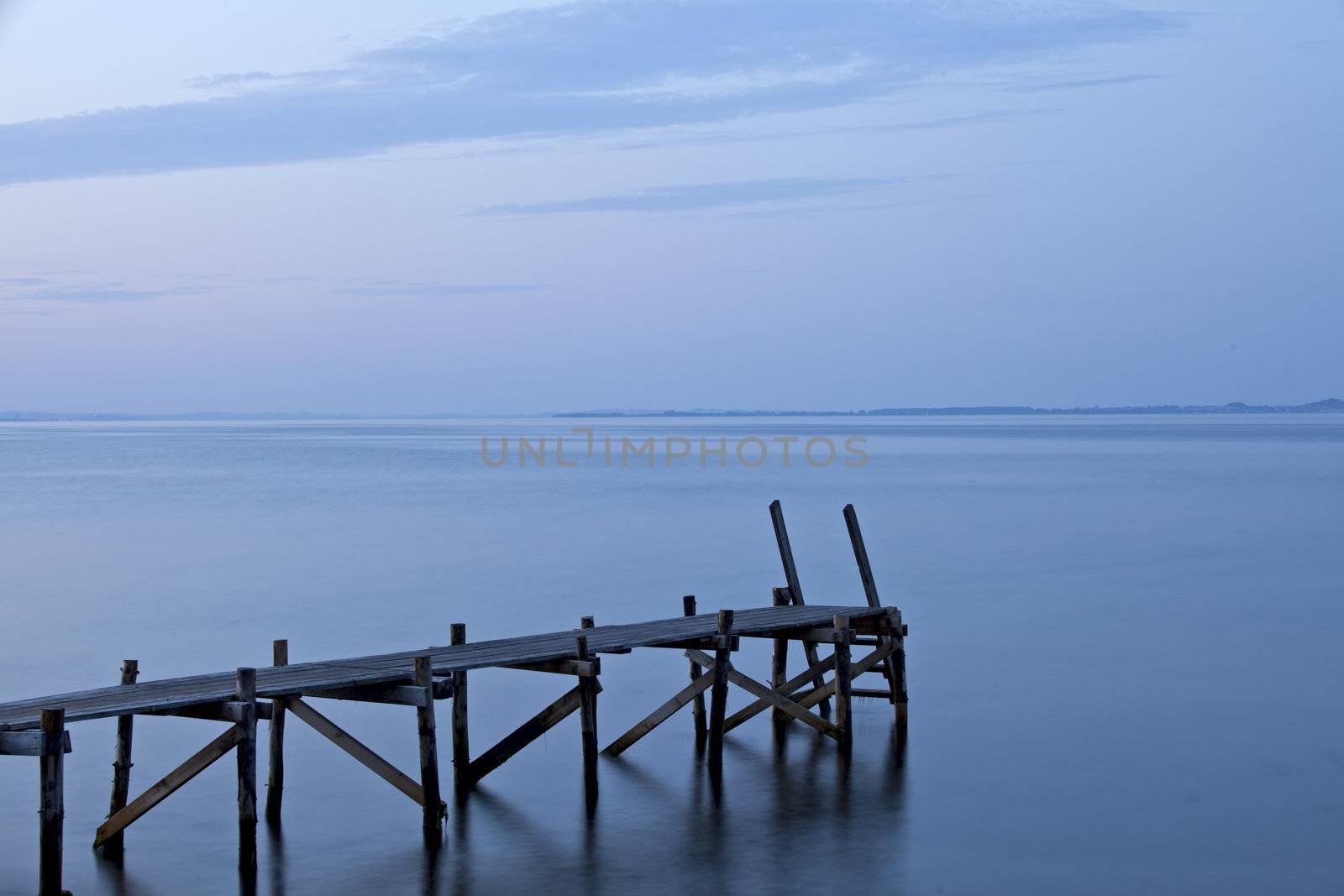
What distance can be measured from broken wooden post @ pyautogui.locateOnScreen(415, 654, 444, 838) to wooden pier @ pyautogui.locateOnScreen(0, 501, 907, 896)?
1 centimetres

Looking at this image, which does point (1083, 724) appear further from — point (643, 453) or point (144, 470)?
point (643, 453)

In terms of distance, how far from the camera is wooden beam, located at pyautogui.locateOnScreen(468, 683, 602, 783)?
1185 cm

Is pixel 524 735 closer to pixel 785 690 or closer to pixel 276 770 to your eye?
pixel 276 770

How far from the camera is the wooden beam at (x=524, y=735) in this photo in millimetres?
11852

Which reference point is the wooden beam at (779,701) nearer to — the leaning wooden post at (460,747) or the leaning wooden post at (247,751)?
the leaning wooden post at (460,747)

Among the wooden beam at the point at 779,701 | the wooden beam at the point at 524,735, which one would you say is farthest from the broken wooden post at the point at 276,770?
the wooden beam at the point at 779,701

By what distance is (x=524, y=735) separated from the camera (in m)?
11.9

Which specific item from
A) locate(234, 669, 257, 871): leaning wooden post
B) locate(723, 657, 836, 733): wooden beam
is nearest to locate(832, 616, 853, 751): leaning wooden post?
locate(723, 657, 836, 733): wooden beam

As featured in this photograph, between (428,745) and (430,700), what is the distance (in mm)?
331

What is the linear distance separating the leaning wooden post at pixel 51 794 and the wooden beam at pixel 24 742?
23mm

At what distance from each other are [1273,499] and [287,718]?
4415 centimetres

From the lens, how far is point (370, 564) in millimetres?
32594

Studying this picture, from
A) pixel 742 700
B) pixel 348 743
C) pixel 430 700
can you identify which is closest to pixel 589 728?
pixel 430 700

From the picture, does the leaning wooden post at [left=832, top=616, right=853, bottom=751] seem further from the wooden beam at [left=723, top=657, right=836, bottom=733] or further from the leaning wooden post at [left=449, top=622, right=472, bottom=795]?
the leaning wooden post at [left=449, top=622, right=472, bottom=795]
